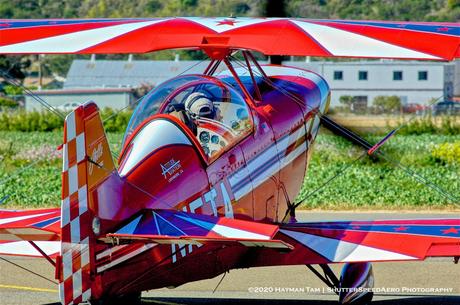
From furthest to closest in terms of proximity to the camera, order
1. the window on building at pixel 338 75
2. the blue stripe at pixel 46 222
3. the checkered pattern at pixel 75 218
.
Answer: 1. the window on building at pixel 338 75
2. the blue stripe at pixel 46 222
3. the checkered pattern at pixel 75 218

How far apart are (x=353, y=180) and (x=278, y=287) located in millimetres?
8498

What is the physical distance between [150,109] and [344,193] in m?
9.38

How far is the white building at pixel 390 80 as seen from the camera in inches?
2825

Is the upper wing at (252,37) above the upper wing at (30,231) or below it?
above

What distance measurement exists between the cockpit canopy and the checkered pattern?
175 cm

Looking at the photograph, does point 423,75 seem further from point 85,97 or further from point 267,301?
point 267,301

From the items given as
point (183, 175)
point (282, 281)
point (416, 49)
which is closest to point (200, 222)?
point (183, 175)

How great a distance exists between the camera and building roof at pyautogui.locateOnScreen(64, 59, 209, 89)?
72.0 meters

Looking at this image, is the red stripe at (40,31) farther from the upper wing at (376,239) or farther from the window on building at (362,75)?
the window on building at (362,75)

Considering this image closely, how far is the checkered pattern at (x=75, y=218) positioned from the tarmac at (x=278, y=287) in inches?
97.3

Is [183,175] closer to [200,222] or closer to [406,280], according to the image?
[200,222]

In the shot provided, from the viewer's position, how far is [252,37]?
9773mm

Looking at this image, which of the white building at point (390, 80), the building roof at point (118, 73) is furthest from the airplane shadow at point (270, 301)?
the white building at point (390, 80)

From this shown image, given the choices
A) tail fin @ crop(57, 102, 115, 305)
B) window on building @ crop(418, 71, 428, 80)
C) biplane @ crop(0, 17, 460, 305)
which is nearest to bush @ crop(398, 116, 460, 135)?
biplane @ crop(0, 17, 460, 305)
